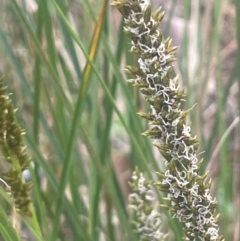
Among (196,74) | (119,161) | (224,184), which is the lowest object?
(119,161)

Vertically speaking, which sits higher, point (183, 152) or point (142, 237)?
point (183, 152)

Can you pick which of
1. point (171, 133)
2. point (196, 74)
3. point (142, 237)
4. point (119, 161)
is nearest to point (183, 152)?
point (171, 133)

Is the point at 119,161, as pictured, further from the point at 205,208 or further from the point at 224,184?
the point at 205,208

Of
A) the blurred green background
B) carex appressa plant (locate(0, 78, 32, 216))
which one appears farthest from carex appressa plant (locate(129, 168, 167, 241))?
carex appressa plant (locate(0, 78, 32, 216))

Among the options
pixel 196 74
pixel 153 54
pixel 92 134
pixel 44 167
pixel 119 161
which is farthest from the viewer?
pixel 119 161

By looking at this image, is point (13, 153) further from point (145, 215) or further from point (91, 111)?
point (91, 111)

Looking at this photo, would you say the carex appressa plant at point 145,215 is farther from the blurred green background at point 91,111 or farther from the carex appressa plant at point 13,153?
the carex appressa plant at point 13,153

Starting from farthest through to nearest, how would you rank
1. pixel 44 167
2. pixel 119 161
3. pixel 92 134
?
1. pixel 119 161
2. pixel 92 134
3. pixel 44 167
